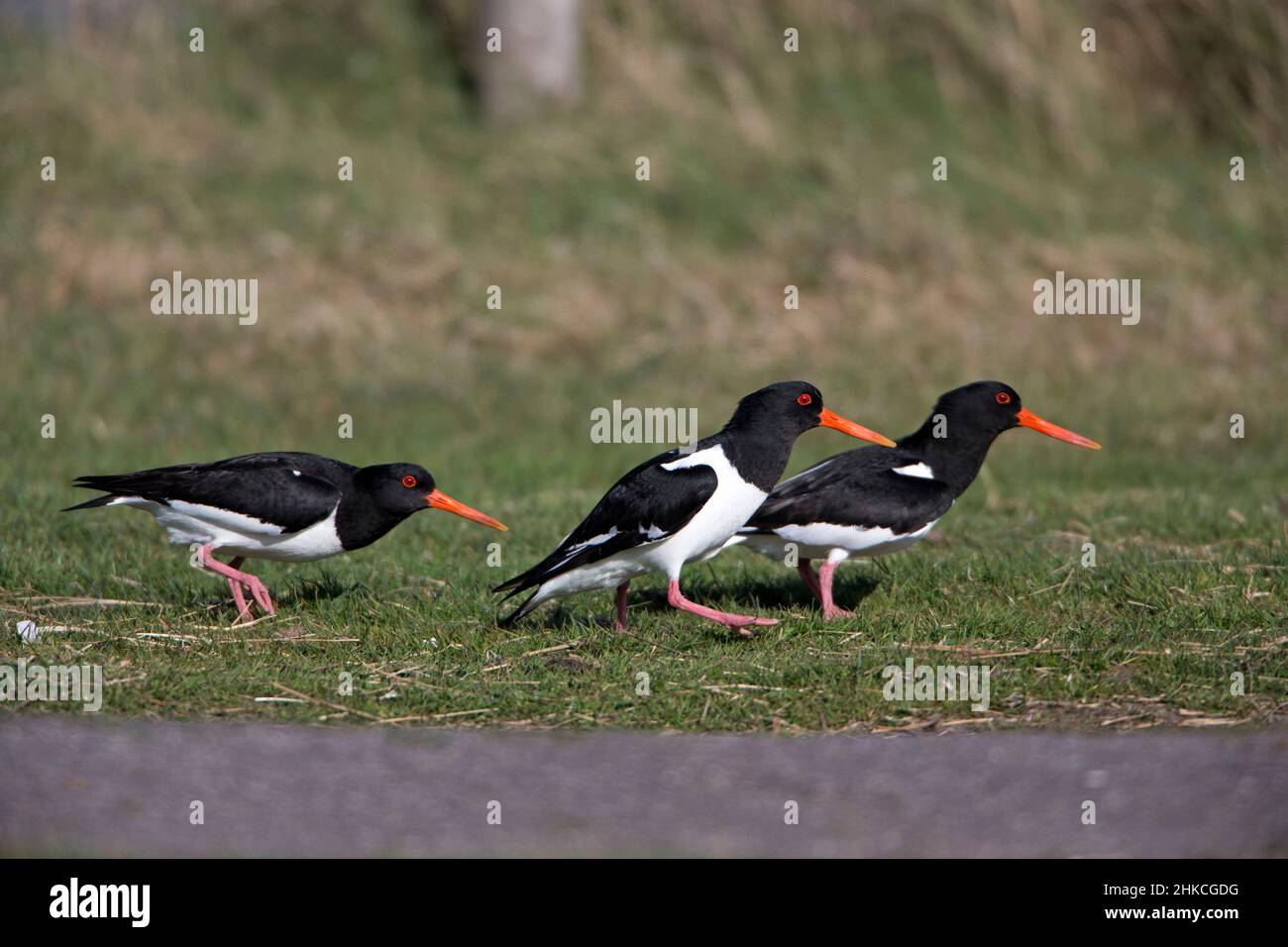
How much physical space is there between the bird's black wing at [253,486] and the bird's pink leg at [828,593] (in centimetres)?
241

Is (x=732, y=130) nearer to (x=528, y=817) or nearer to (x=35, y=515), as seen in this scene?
(x=35, y=515)

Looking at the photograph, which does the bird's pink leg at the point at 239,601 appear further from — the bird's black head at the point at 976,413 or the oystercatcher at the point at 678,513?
the bird's black head at the point at 976,413

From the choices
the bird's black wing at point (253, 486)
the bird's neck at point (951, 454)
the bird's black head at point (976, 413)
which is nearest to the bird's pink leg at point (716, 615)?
the bird's neck at point (951, 454)

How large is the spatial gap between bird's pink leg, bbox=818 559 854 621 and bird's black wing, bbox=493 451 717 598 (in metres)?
0.91

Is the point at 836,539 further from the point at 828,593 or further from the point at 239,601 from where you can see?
the point at 239,601

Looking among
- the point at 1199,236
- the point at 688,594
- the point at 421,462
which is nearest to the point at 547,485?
the point at 421,462

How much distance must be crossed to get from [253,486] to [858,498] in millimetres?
2930

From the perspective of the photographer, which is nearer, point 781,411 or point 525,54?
point 781,411

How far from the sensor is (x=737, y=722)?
6.46 m

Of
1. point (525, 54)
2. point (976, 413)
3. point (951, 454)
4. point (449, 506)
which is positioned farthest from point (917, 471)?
point (525, 54)

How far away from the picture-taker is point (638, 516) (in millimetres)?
7344

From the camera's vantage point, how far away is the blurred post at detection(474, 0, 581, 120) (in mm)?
16406

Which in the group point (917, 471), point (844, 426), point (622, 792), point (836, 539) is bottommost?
point (622, 792)
